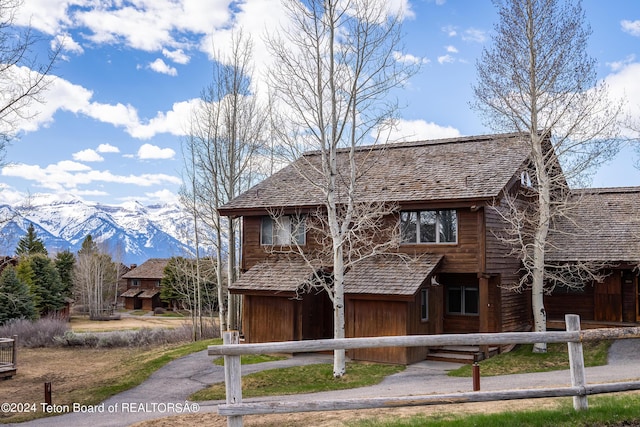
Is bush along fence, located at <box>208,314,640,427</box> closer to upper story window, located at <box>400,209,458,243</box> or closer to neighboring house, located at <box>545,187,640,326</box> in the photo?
upper story window, located at <box>400,209,458,243</box>

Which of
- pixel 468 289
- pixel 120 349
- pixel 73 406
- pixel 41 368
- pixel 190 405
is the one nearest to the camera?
pixel 190 405

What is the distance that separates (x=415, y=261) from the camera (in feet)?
70.9

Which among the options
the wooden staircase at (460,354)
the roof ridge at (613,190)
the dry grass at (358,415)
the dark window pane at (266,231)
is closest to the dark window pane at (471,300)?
the wooden staircase at (460,354)

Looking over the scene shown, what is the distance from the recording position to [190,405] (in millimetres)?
14992

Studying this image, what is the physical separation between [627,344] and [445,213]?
810 cm

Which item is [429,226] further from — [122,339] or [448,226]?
[122,339]

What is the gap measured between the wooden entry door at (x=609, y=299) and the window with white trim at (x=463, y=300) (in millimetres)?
5493

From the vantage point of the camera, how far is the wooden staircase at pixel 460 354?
20328 mm

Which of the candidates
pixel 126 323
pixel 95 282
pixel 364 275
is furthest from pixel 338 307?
pixel 95 282

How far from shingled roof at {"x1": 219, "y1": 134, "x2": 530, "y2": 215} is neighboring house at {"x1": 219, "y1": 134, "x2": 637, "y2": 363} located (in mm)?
45

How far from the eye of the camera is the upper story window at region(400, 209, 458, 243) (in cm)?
2191

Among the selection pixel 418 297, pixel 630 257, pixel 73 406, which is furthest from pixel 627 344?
pixel 73 406

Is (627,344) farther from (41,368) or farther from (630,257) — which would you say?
(41,368)

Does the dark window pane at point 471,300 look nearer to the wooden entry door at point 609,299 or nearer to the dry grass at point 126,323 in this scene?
the wooden entry door at point 609,299
